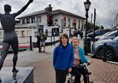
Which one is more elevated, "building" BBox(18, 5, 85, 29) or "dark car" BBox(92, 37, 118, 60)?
"building" BBox(18, 5, 85, 29)

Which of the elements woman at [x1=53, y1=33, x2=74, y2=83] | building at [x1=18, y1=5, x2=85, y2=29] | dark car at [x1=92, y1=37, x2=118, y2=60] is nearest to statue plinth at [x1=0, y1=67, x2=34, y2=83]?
woman at [x1=53, y1=33, x2=74, y2=83]

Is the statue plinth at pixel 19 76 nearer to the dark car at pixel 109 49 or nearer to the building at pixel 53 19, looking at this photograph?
the dark car at pixel 109 49

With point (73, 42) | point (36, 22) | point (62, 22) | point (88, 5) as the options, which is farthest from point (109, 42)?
point (36, 22)

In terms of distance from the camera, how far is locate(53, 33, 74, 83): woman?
15.3 ft

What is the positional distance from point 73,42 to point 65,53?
59 centimetres

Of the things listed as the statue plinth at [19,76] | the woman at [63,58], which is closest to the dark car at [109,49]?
the statue plinth at [19,76]

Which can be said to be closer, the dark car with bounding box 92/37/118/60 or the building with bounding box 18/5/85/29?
the dark car with bounding box 92/37/118/60

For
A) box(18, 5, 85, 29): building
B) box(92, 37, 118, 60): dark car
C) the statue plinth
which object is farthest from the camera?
box(18, 5, 85, 29): building

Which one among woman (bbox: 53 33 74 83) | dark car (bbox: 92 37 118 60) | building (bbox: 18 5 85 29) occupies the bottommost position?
dark car (bbox: 92 37 118 60)

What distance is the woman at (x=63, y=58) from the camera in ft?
15.3

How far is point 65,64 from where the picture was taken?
4660 millimetres

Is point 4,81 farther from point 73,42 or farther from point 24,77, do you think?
point 73,42

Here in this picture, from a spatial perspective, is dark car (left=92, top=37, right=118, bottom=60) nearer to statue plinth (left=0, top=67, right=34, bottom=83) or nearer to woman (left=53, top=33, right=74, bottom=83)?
statue plinth (left=0, top=67, right=34, bottom=83)

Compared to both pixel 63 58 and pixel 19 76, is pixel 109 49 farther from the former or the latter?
pixel 63 58
